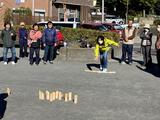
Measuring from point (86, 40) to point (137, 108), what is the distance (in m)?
12.8

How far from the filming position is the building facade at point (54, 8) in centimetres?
5084

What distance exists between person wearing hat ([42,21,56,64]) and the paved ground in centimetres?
47

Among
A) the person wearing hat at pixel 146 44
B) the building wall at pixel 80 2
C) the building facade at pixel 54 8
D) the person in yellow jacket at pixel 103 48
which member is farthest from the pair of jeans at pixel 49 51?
the building wall at pixel 80 2

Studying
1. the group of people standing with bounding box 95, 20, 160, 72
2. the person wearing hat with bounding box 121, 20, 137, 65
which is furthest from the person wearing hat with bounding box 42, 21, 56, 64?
the person wearing hat with bounding box 121, 20, 137, 65

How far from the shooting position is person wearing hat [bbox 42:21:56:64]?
19.3m

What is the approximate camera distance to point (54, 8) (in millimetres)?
59594

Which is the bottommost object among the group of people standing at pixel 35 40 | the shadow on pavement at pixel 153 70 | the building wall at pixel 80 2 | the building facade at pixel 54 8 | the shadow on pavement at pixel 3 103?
the shadow on pavement at pixel 3 103

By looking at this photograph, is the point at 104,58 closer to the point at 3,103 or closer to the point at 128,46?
the point at 128,46

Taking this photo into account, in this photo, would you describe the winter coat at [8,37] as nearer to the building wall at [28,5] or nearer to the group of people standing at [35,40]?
the group of people standing at [35,40]

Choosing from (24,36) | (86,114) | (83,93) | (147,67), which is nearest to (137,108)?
(86,114)

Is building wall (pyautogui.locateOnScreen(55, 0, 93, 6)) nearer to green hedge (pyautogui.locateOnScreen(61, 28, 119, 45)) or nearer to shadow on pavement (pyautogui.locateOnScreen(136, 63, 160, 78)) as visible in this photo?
green hedge (pyautogui.locateOnScreen(61, 28, 119, 45))

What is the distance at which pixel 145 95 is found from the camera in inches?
512

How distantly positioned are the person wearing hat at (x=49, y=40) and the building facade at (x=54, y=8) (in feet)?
90.8

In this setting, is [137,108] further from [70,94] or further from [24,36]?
[24,36]
